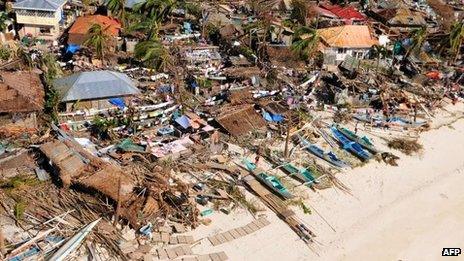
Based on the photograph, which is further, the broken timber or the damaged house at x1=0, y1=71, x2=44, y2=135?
the damaged house at x1=0, y1=71, x2=44, y2=135

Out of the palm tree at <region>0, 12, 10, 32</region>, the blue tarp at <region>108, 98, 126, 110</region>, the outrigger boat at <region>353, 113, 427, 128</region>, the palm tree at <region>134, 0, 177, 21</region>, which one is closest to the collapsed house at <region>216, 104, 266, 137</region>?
the blue tarp at <region>108, 98, 126, 110</region>

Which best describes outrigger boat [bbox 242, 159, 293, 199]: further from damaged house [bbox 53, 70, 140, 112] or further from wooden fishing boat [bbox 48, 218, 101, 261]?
damaged house [bbox 53, 70, 140, 112]

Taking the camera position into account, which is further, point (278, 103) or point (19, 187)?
point (278, 103)

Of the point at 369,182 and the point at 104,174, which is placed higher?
the point at 104,174

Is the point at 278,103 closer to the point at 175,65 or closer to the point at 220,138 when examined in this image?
the point at 220,138

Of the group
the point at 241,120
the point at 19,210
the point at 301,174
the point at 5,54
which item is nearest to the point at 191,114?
the point at 241,120

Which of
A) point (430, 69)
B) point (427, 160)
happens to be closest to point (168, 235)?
point (427, 160)
